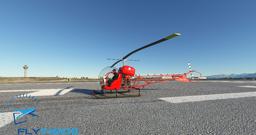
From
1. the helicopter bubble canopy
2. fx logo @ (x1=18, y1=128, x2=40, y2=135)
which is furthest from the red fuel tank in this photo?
fx logo @ (x1=18, y1=128, x2=40, y2=135)

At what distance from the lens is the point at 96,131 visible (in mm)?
3895

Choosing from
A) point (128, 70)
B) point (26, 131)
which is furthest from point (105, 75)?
point (26, 131)

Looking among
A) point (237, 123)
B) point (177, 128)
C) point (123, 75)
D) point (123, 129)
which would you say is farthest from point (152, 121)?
point (123, 75)

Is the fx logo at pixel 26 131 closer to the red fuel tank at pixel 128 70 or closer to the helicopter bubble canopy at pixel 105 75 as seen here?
the helicopter bubble canopy at pixel 105 75

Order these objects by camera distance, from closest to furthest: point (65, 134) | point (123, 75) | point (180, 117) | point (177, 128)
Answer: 1. point (65, 134)
2. point (177, 128)
3. point (180, 117)
4. point (123, 75)

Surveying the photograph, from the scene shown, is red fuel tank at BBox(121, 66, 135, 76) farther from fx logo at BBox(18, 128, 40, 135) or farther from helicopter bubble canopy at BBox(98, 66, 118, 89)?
fx logo at BBox(18, 128, 40, 135)

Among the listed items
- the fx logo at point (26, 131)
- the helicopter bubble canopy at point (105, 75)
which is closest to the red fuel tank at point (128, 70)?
the helicopter bubble canopy at point (105, 75)

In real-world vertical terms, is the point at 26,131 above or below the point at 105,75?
below

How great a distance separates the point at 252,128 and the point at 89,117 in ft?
17.1

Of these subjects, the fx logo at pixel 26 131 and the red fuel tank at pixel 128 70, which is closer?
the fx logo at pixel 26 131

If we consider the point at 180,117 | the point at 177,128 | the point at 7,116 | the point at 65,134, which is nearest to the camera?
the point at 65,134

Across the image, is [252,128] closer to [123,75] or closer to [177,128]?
[177,128]

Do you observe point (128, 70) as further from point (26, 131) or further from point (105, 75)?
point (26, 131)

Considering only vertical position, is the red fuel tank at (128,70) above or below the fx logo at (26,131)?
above
